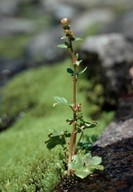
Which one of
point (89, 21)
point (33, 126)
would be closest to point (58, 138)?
point (33, 126)

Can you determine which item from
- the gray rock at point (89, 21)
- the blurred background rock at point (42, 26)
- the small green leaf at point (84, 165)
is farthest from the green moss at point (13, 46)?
the small green leaf at point (84, 165)

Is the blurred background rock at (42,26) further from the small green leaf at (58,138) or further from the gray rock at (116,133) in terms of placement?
the small green leaf at (58,138)

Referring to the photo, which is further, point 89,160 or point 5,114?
point 5,114

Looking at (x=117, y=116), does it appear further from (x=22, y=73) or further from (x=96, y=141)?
(x=22, y=73)

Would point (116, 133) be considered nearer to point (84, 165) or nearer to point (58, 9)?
point (84, 165)

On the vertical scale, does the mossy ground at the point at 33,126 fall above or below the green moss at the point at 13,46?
below

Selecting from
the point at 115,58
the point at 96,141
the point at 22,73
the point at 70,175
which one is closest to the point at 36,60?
the point at 22,73
